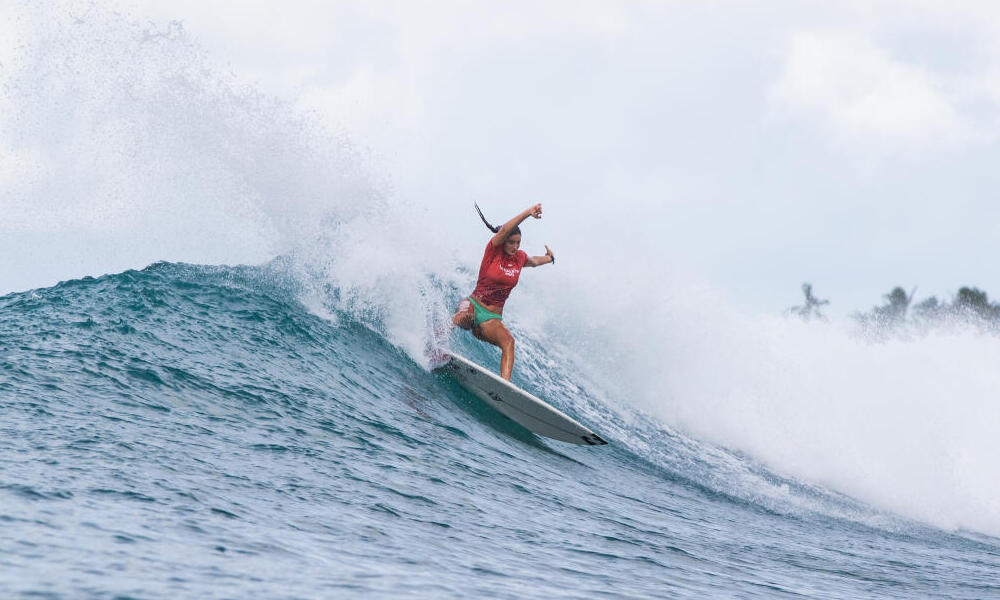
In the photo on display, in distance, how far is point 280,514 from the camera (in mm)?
5023

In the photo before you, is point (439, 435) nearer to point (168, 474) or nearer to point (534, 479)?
point (534, 479)

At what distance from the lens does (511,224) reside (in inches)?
345

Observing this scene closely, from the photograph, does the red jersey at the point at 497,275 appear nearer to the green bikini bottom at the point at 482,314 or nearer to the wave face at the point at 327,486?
the green bikini bottom at the point at 482,314

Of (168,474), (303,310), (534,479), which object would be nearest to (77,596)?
(168,474)

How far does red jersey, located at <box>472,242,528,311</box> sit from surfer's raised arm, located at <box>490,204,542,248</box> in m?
0.19

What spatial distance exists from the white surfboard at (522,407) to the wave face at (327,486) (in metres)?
0.17

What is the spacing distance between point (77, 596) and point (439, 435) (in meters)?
4.97

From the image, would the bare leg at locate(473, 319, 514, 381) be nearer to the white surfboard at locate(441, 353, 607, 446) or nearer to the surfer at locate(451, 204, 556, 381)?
the surfer at locate(451, 204, 556, 381)

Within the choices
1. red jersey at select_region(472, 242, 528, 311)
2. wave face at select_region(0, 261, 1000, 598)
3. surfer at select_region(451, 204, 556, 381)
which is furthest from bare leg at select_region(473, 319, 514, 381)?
wave face at select_region(0, 261, 1000, 598)

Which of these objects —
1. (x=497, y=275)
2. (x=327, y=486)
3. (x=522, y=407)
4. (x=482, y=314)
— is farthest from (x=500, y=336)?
(x=327, y=486)

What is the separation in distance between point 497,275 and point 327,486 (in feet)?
13.3

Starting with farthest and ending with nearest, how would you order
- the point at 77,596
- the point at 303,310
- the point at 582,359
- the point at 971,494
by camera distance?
the point at 582,359 → the point at 971,494 → the point at 303,310 → the point at 77,596

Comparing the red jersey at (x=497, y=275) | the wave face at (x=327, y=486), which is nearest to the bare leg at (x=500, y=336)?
the red jersey at (x=497, y=275)

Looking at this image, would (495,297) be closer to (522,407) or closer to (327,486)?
(522,407)
